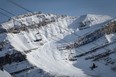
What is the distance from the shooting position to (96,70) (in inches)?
7559

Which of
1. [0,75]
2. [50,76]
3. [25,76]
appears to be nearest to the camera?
[0,75]

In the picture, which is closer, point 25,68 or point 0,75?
point 0,75

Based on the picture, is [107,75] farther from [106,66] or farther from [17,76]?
[17,76]

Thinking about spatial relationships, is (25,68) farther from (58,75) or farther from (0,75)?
(0,75)

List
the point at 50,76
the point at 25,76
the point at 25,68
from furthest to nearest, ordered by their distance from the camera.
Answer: the point at 25,68 → the point at 25,76 → the point at 50,76

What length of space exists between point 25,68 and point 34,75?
17947 mm

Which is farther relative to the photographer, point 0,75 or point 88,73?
point 88,73

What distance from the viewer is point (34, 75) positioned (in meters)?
171

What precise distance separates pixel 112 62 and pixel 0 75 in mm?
165528

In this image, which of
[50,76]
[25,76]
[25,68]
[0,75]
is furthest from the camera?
[25,68]

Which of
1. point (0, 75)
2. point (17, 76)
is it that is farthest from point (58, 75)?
point (0, 75)

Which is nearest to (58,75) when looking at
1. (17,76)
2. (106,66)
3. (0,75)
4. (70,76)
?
(70,76)

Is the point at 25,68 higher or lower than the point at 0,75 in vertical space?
lower

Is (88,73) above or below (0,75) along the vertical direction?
below
